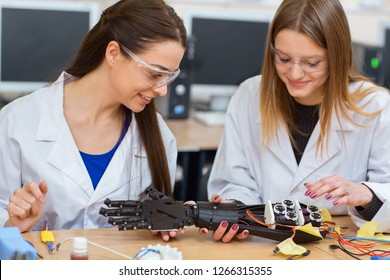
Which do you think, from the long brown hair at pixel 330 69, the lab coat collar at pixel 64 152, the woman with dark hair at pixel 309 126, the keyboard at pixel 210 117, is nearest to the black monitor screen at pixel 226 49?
the keyboard at pixel 210 117

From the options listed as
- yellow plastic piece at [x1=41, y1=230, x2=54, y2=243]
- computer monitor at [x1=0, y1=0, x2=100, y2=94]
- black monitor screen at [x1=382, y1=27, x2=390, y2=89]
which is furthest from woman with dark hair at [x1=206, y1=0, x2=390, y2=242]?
black monitor screen at [x1=382, y1=27, x2=390, y2=89]

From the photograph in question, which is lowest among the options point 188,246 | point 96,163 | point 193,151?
point 193,151

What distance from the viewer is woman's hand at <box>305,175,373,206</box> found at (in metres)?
1.87

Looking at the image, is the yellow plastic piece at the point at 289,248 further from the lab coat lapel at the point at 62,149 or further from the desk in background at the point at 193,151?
the desk in background at the point at 193,151

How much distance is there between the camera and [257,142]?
91.0 inches

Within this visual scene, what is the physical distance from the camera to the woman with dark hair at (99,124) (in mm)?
1938

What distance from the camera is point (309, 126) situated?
2.24m

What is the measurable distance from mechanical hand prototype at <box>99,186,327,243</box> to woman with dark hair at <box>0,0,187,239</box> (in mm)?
205

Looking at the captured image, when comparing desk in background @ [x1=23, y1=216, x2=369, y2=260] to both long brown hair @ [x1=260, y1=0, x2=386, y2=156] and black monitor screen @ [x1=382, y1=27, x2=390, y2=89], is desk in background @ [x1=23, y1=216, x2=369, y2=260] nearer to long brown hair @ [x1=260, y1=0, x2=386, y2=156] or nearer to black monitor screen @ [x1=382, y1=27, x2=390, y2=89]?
long brown hair @ [x1=260, y1=0, x2=386, y2=156]

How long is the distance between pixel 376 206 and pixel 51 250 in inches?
35.8

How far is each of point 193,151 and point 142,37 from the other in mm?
1406

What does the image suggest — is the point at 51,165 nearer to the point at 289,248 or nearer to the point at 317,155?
the point at 289,248

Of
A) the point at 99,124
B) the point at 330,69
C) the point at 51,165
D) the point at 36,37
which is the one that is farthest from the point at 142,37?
the point at 36,37
